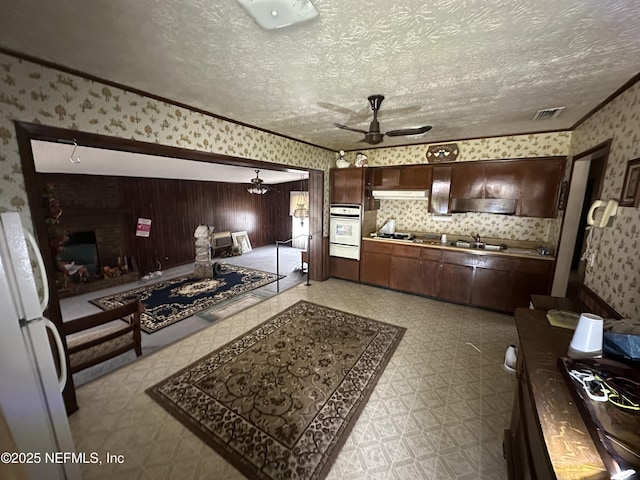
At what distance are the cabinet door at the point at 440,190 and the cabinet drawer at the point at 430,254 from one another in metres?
0.65

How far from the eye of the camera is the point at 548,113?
2578mm

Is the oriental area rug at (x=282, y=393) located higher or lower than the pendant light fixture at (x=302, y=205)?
lower

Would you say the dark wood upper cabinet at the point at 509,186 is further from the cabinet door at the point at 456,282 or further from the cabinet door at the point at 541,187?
the cabinet door at the point at 456,282

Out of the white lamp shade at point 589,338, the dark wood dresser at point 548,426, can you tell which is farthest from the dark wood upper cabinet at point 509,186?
the white lamp shade at point 589,338

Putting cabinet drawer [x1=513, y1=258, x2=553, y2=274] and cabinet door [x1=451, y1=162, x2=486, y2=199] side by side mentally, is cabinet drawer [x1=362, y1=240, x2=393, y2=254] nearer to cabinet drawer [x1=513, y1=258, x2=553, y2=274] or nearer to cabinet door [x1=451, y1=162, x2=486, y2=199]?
A: cabinet door [x1=451, y1=162, x2=486, y2=199]

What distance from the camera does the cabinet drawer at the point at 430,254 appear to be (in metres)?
3.95

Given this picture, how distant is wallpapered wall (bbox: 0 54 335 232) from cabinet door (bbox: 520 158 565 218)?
Result: 4.02 meters

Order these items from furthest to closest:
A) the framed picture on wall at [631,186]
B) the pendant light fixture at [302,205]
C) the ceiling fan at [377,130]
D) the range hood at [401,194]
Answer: the pendant light fixture at [302,205] < the range hood at [401,194] < the ceiling fan at [377,130] < the framed picture on wall at [631,186]

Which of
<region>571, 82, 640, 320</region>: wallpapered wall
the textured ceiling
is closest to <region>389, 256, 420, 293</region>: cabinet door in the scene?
<region>571, 82, 640, 320</region>: wallpapered wall

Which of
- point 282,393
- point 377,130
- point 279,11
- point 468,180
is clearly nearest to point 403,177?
point 468,180

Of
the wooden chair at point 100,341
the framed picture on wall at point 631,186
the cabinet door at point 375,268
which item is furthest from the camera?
the cabinet door at point 375,268

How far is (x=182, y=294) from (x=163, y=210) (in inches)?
104

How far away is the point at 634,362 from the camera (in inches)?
47.3

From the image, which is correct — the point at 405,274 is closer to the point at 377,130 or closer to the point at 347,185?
the point at 347,185
